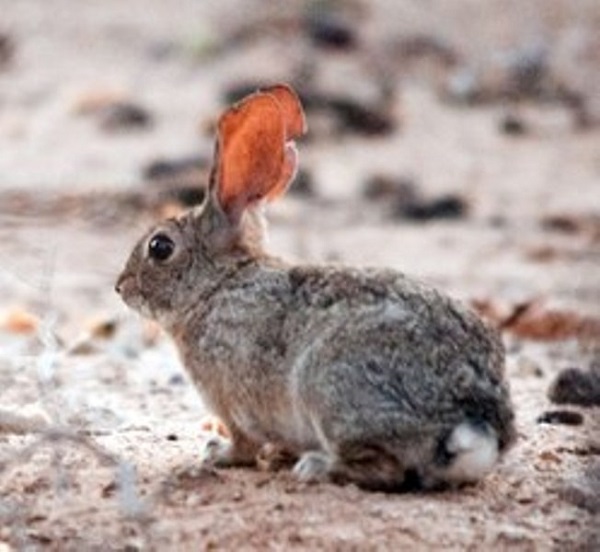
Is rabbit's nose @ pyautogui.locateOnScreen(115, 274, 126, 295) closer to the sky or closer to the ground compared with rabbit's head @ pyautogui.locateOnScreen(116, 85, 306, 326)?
closer to the ground

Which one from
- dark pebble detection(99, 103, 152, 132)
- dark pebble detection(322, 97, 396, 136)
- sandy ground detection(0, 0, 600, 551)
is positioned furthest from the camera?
dark pebble detection(322, 97, 396, 136)

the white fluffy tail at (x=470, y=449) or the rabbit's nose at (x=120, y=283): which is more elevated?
the rabbit's nose at (x=120, y=283)

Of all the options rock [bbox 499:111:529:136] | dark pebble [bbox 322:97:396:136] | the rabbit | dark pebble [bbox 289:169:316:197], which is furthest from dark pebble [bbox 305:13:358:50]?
the rabbit

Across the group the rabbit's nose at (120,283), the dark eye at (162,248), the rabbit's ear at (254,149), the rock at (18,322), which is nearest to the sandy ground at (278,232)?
the rock at (18,322)

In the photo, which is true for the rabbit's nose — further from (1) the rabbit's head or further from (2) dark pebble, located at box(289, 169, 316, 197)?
(2) dark pebble, located at box(289, 169, 316, 197)

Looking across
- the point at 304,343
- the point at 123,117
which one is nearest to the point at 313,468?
the point at 304,343

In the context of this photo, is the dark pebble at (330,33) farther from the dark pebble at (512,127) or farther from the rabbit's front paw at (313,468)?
the rabbit's front paw at (313,468)
